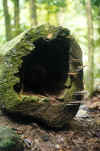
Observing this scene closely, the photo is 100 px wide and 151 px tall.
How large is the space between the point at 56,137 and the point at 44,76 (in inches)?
63.1

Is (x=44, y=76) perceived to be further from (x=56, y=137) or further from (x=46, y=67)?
(x=56, y=137)

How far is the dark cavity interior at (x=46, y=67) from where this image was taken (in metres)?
4.54

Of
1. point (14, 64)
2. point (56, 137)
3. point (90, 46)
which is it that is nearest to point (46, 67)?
point (14, 64)

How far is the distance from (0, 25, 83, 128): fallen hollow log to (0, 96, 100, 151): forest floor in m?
0.21

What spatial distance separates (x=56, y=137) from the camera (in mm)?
4004

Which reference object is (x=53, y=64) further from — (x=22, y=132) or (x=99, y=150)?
(x=99, y=150)

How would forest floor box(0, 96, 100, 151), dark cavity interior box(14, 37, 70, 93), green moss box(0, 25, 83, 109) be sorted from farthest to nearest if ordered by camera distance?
dark cavity interior box(14, 37, 70, 93), green moss box(0, 25, 83, 109), forest floor box(0, 96, 100, 151)

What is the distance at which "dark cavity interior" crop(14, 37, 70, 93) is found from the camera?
4539 mm

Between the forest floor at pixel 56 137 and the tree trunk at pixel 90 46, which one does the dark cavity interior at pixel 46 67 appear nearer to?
the forest floor at pixel 56 137

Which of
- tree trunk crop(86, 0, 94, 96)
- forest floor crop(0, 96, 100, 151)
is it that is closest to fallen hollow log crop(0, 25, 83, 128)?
forest floor crop(0, 96, 100, 151)

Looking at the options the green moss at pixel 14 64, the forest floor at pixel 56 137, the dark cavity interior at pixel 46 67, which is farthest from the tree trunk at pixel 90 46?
the green moss at pixel 14 64

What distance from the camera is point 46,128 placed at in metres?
4.21

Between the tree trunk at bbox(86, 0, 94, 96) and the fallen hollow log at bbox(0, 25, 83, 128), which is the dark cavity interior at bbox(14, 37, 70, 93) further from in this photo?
the tree trunk at bbox(86, 0, 94, 96)

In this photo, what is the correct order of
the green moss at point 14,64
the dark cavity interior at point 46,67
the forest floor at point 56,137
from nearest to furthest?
the forest floor at point 56,137, the green moss at point 14,64, the dark cavity interior at point 46,67
